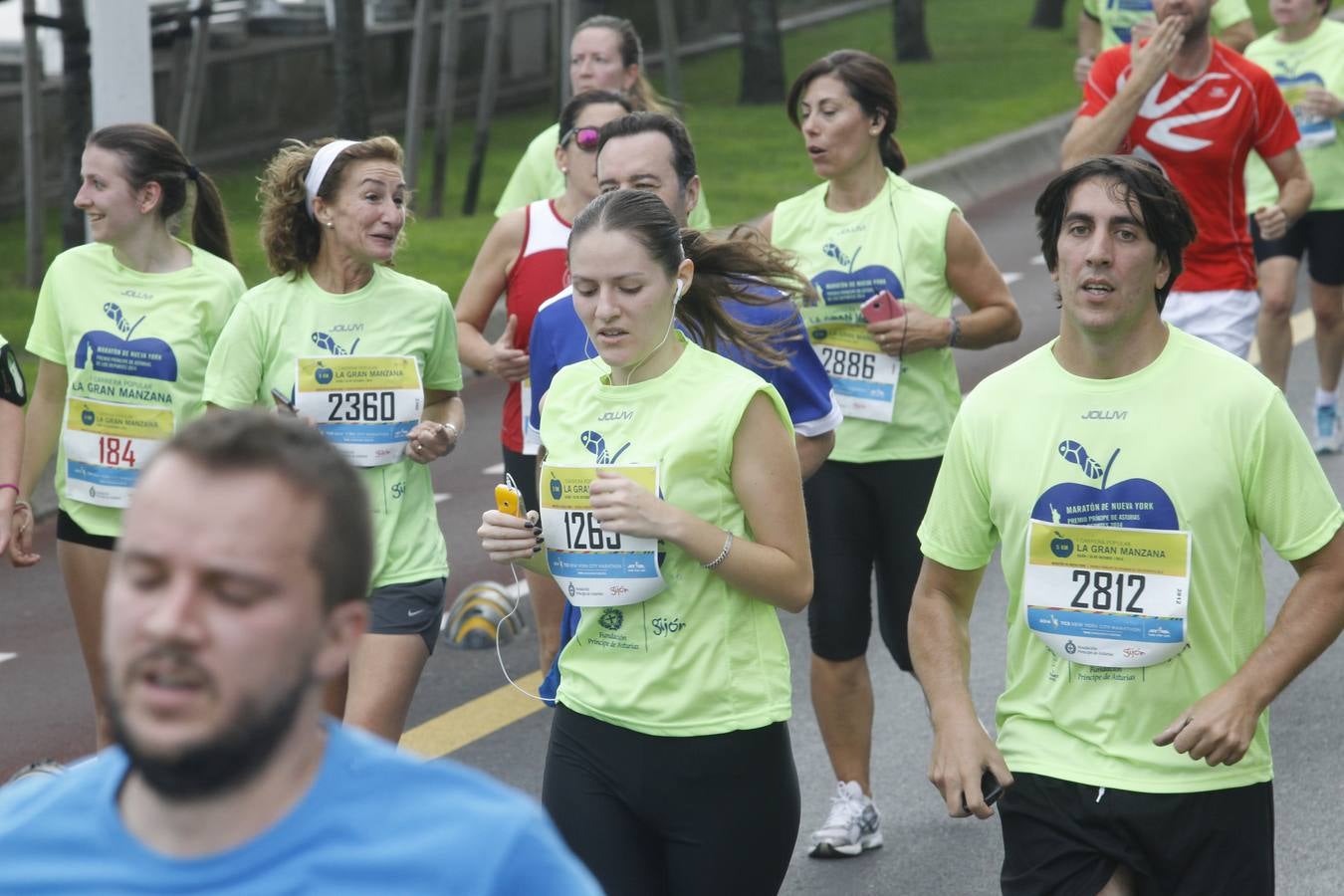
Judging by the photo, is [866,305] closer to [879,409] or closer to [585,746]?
[879,409]

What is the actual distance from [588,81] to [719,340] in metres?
3.86

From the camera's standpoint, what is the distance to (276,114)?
19859mm

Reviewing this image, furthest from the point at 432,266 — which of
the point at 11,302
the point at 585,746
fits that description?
the point at 585,746

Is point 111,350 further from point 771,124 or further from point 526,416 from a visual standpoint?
point 771,124

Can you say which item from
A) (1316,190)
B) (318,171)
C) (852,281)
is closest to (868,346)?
(852,281)

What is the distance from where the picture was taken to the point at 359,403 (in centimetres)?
554

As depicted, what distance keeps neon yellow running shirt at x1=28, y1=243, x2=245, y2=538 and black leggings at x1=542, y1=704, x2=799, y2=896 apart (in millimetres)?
2178

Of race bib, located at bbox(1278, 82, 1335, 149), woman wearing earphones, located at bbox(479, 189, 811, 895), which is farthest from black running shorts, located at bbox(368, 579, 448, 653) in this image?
race bib, located at bbox(1278, 82, 1335, 149)

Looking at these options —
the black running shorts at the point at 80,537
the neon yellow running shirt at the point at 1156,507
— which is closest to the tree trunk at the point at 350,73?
the black running shorts at the point at 80,537

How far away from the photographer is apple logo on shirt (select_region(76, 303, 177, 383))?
19.4ft

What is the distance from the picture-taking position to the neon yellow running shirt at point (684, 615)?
416 cm

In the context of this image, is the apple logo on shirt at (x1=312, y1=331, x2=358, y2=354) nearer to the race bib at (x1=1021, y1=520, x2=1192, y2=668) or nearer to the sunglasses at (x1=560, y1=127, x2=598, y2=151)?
the sunglasses at (x1=560, y1=127, x2=598, y2=151)

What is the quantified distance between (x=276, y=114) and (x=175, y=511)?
18.4m

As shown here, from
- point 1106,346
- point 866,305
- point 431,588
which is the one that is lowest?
point 431,588
